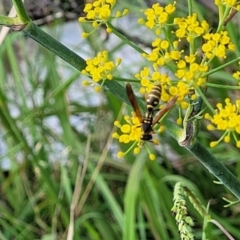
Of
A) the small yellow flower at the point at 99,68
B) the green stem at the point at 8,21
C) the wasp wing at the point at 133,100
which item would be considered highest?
the green stem at the point at 8,21

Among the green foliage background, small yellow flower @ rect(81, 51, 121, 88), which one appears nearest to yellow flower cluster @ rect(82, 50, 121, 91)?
small yellow flower @ rect(81, 51, 121, 88)

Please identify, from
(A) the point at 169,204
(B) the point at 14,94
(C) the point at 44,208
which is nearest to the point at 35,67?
(B) the point at 14,94

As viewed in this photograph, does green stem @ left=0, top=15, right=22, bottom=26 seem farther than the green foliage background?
No

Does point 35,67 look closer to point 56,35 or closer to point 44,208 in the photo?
point 56,35

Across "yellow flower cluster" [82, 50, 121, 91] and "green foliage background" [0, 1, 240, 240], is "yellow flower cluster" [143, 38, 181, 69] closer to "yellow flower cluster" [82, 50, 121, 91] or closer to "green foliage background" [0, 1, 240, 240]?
"yellow flower cluster" [82, 50, 121, 91]

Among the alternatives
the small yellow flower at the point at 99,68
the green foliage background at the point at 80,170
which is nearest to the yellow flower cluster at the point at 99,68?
the small yellow flower at the point at 99,68

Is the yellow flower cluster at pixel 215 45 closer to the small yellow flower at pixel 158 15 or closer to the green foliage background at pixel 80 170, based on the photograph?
the small yellow flower at pixel 158 15
